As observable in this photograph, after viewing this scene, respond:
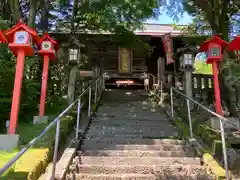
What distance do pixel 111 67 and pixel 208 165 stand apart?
11138 millimetres

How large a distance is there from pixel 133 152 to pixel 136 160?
0.36 m

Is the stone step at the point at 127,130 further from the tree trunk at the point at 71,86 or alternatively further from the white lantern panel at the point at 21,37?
the white lantern panel at the point at 21,37

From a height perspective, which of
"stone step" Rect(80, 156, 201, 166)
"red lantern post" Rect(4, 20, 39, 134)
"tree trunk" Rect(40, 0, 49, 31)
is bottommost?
"stone step" Rect(80, 156, 201, 166)

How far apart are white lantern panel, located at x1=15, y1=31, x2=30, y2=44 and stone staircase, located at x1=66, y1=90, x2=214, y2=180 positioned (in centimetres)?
247

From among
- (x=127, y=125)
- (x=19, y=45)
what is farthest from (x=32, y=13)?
(x=127, y=125)

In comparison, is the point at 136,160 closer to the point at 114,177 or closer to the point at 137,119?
the point at 114,177

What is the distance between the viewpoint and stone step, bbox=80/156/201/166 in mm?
Answer: 5000

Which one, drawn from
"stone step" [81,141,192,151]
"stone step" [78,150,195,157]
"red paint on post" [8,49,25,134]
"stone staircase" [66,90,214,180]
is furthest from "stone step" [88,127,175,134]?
"red paint on post" [8,49,25,134]

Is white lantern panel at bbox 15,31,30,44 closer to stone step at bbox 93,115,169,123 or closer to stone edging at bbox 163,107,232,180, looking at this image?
stone step at bbox 93,115,169,123

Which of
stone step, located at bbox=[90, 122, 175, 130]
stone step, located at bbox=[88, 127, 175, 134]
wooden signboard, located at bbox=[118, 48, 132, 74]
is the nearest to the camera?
stone step, located at bbox=[88, 127, 175, 134]

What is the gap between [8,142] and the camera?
5.21 m

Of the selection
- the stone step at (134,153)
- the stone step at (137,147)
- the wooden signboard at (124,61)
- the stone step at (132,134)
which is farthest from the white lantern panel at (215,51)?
the wooden signboard at (124,61)

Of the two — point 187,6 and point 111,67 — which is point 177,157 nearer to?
point 187,6

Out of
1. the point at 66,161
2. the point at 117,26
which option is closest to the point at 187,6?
the point at 117,26
